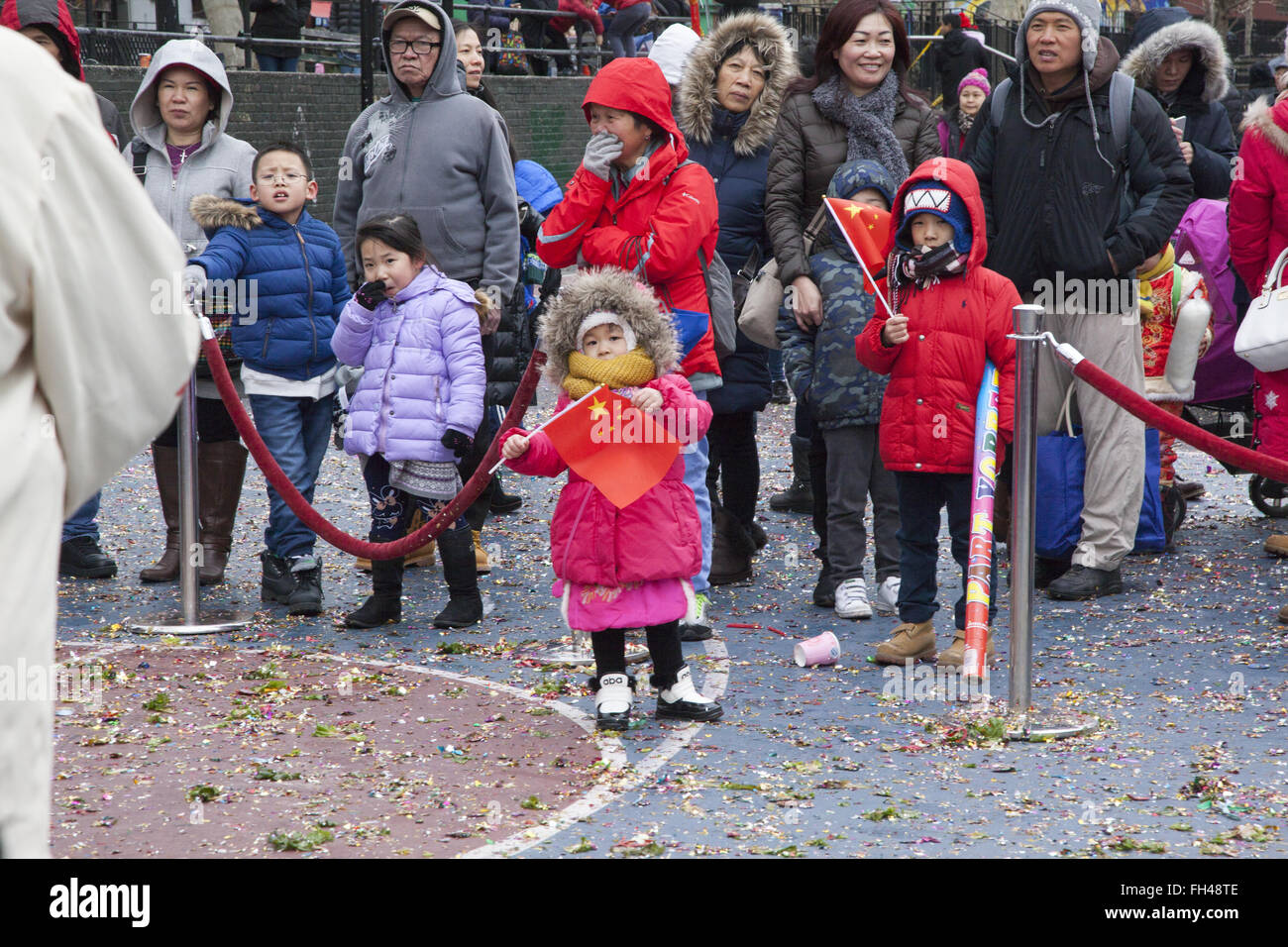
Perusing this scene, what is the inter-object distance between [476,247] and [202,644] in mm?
2182

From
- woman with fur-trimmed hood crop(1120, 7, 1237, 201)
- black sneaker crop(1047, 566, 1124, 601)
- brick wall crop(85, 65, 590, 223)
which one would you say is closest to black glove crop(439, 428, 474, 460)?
black sneaker crop(1047, 566, 1124, 601)

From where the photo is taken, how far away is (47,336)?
2533 millimetres

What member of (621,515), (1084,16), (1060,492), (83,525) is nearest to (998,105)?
(1084,16)

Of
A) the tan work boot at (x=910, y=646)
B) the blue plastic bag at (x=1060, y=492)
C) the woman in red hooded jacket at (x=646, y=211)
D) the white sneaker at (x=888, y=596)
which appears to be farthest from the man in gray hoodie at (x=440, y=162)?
the blue plastic bag at (x=1060, y=492)

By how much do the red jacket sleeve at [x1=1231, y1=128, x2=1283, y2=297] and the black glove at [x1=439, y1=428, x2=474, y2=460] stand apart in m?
3.54

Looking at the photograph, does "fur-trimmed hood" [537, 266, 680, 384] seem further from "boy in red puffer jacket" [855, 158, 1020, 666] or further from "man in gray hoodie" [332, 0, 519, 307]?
"man in gray hoodie" [332, 0, 519, 307]

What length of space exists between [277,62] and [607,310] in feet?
37.5

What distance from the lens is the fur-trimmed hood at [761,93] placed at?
7344mm

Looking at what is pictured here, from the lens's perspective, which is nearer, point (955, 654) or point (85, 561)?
point (955, 654)

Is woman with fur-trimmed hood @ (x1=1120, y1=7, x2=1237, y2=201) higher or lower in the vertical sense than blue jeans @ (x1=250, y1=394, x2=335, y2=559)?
higher

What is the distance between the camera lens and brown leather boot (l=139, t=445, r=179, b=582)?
25.3 ft

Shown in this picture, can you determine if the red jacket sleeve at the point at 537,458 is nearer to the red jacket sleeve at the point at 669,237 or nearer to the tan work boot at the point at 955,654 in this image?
the red jacket sleeve at the point at 669,237

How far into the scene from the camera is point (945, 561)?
8.12 m

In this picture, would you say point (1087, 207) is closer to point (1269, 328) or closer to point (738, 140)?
point (1269, 328)
